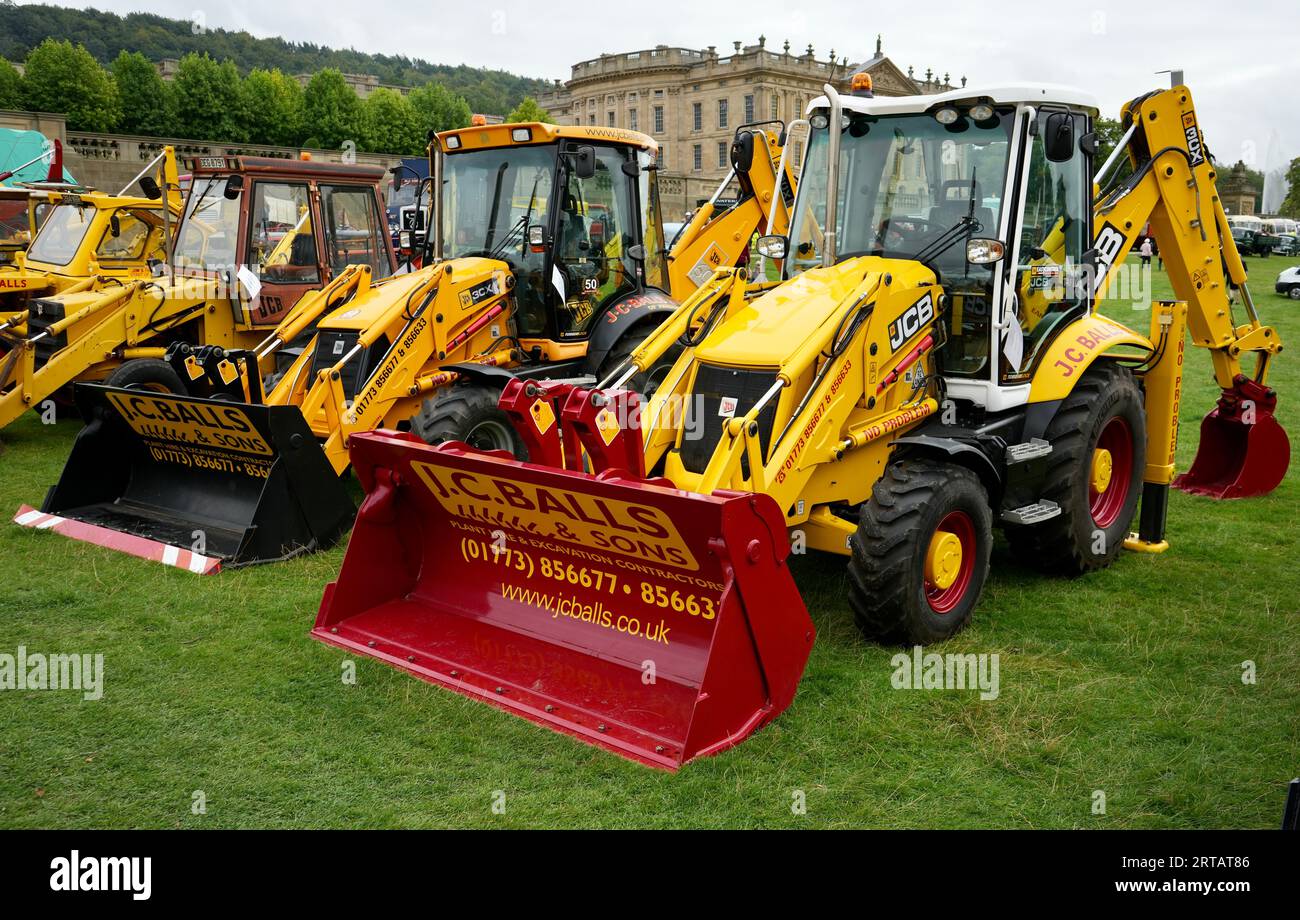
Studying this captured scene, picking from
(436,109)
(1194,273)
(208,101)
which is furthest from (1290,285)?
(208,101)

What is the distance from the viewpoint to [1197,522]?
805cm

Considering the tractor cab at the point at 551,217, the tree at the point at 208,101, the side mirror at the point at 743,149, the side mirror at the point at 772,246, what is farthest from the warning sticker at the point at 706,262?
the tree at the point at 208,101

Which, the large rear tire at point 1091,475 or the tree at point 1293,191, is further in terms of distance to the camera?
the tree at point 1293,191

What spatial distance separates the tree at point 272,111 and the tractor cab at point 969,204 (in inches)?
2035

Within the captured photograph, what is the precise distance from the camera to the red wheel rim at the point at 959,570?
566cm

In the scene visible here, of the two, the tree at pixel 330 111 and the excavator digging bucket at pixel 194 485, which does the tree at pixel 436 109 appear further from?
the excavator digging bucket at pixel 194 485

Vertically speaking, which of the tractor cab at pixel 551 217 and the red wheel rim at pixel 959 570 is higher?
the tractor cab at pixel 551 217

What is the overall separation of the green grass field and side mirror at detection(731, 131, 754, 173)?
326cm

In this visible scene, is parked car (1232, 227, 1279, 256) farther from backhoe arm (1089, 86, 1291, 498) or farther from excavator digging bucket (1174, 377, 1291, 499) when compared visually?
backhoe arm (1089, 86, 1291, 498)

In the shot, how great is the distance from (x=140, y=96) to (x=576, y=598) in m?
54.3

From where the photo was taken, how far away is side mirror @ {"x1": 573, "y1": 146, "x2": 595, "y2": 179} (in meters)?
8.05

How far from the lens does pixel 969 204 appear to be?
20.1 ft

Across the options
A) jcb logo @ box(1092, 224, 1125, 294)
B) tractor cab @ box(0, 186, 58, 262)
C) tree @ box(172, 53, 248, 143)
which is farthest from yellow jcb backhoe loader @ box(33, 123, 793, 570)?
tree @ box(172, 53, 248, 143)

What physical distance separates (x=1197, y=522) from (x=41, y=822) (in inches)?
301
